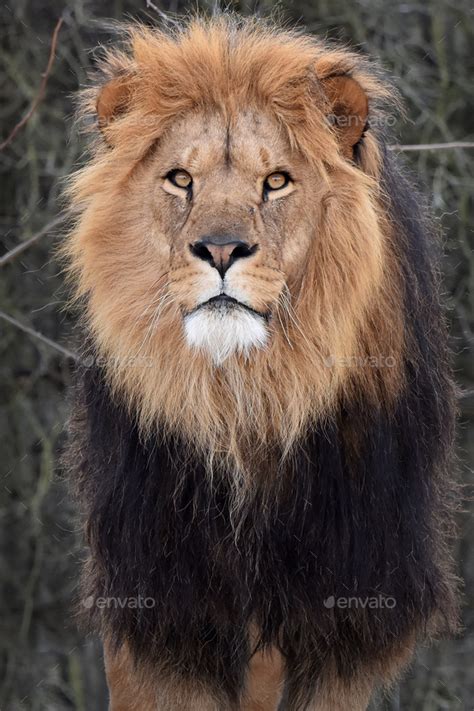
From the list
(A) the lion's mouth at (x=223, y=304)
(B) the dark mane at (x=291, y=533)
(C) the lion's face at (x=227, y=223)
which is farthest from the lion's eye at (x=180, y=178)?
(B) the dark mane at (x=291, y=533)

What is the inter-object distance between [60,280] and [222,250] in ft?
13.4

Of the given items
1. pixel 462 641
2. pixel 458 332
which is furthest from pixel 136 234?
pixel 462 641

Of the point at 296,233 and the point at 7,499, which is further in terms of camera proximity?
the point at 7,499

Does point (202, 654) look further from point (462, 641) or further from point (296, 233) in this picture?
point (462, 641)

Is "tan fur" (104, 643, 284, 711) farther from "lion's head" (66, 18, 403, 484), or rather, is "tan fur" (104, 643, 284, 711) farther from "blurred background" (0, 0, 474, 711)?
"blurred background" (0, 0, 474, 711)

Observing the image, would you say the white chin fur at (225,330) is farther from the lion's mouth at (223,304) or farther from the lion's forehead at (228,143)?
the lion's forehead at (228,143)

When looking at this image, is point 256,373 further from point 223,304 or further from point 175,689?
point 175,689

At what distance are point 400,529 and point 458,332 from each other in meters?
3.45

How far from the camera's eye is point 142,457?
4.56 m

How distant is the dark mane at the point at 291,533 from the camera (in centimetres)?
453

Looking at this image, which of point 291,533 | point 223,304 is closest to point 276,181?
point 223,304

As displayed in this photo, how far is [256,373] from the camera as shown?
14.3 ft

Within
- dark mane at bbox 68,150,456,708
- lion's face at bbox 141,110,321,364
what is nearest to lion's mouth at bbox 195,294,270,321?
lion's face at bbox 141,110,321,364

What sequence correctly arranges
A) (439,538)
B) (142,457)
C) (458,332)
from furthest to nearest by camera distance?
1. (458,332)
2. (439,538)
3. (142,457)
